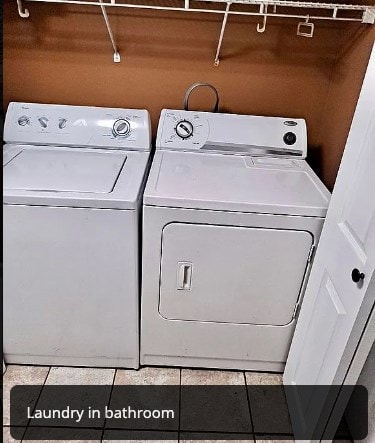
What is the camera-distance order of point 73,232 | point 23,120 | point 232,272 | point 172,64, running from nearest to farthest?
point 73,232
point 232,272
point 23,120
point 172,64

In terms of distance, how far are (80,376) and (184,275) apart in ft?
2.61

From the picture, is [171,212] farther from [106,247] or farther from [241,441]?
[241,441]

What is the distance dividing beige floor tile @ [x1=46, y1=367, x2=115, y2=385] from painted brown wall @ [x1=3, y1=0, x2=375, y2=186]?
1.44m

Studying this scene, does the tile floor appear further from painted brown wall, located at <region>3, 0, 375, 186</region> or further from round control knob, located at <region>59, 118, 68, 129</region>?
round control knob, located at <region>59, 118, 68, 129</region>

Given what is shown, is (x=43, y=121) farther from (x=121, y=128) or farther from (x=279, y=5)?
(x=279, y=5)

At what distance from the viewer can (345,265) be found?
1.31 meters

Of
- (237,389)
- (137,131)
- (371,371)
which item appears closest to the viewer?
(371,371)

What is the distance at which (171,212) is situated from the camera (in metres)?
1.59

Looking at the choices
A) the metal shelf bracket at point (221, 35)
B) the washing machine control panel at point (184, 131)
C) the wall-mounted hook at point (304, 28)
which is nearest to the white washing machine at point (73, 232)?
the washing machine control panel at point (184, 131)

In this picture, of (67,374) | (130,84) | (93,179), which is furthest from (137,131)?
(67,374)

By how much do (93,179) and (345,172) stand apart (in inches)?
41.5

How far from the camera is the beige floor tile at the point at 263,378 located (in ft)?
6.50

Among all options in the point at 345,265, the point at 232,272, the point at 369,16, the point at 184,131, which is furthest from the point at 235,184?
the point at 369,16

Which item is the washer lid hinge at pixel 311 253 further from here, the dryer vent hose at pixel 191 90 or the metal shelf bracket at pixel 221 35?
the metal shelf bracket at pixel 221 35
